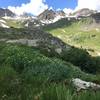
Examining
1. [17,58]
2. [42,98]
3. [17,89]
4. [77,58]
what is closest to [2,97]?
[17,89]

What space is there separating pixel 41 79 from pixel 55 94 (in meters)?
2.47

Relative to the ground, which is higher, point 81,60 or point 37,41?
point 37,41

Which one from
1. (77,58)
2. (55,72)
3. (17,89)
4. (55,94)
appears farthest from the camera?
(77,58)

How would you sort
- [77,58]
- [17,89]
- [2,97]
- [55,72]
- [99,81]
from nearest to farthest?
[2,97] → [17,89] → [55,72] → [99,81] → [77,58]

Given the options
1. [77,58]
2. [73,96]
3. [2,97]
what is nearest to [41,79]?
[2,97]

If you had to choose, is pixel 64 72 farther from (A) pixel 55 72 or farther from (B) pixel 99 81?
(B) pixel 99 81

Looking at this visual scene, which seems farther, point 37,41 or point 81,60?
point 37,41

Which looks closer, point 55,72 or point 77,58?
point 55,72

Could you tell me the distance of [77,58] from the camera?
51812 millimetres

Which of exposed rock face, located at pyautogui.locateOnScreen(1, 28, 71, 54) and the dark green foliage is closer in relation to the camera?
the dark green foliage

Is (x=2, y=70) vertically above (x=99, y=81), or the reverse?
(x=2, y=70)

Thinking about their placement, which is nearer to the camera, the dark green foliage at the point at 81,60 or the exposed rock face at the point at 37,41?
the dark green foliage at the point at 81,60

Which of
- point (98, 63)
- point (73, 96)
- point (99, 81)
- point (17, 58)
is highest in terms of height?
point (73, 96)

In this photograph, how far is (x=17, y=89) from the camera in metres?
6.57
